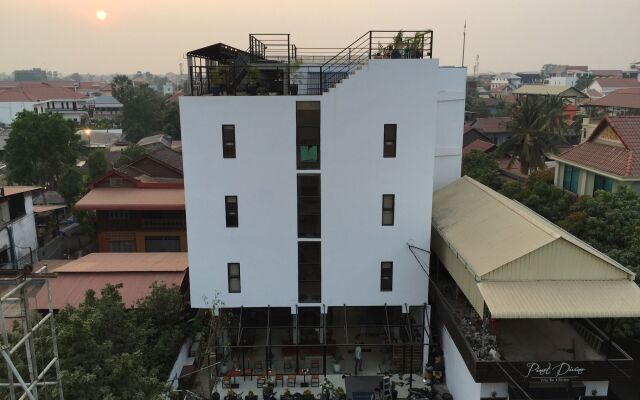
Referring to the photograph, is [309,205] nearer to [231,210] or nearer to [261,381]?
[231,210]

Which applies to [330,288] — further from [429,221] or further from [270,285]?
[429,221]

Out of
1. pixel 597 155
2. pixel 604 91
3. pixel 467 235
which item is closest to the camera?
pixel 467 235

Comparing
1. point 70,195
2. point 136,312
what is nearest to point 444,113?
point 136,312

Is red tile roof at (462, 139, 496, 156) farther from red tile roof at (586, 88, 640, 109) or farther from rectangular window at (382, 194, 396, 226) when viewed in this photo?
rectangular window at (382, 194, 396, 226)

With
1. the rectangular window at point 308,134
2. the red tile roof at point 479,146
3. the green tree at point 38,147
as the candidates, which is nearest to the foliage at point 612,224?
the rectangular window at point 308,134

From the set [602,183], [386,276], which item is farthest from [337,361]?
[602,183]

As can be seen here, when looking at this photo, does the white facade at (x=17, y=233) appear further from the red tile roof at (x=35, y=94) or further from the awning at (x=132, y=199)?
the red tile roof at (x=35, y=94)
